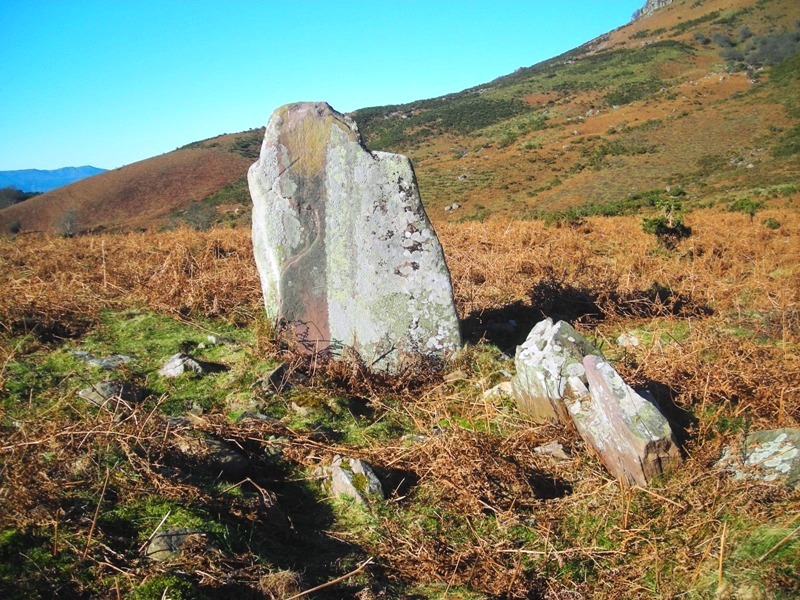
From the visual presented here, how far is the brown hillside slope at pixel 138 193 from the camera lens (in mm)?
45062

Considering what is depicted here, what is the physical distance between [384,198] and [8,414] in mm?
3425

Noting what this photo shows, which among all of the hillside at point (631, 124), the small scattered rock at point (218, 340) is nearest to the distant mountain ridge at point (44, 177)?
the hillside at point (631, 124)

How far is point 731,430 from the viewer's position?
4141 millimetres

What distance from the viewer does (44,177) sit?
149000mm

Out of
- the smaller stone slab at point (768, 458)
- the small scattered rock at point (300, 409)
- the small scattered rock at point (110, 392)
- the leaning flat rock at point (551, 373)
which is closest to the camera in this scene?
the smaller stone slab at point (768, 458)

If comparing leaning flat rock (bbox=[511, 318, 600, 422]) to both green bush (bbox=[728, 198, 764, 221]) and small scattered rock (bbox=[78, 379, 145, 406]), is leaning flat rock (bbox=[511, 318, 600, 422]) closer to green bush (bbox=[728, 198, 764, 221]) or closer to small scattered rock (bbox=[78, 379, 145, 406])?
small scattered rock (bbox=[78, 379, 145, 406])

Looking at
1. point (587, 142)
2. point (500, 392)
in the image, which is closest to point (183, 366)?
point (500, 392)

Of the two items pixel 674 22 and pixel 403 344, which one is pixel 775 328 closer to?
pixel 403 344

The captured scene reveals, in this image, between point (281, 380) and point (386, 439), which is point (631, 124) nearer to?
point (281, 380)

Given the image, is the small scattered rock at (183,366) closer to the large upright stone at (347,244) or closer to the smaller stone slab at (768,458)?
the large upright stone at (347,244)

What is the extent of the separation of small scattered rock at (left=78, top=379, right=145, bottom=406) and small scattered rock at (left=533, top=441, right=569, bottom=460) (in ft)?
10.1

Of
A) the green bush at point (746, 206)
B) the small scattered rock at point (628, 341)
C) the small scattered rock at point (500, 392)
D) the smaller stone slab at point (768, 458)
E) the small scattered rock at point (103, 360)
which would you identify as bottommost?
the smaller stone slab at point (768, 458)

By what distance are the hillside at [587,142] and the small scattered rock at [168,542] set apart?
14.0 m

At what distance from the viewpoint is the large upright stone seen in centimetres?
538
